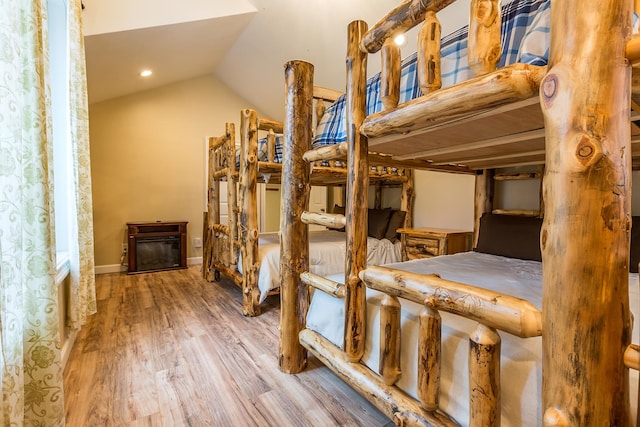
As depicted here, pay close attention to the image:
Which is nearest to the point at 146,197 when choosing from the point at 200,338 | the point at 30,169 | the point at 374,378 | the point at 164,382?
the point at 200,338

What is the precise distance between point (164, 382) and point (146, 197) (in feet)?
11.3

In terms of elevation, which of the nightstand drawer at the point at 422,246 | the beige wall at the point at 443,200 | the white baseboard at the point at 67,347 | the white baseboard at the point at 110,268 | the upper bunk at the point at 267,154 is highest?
the upper bunk at the point at 267,154

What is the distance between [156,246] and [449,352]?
4125 millimetres

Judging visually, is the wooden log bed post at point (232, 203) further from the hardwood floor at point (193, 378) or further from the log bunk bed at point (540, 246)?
the log bunk bed at point (540, 246)

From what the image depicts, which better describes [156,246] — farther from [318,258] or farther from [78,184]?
[318,258]

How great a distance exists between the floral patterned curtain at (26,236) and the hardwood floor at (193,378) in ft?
1.48

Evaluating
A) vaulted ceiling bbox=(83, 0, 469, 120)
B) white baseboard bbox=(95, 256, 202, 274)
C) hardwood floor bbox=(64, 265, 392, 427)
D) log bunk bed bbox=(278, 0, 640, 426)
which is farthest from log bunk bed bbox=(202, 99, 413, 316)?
white baseboard bbox=(95, 256, 202, 274)

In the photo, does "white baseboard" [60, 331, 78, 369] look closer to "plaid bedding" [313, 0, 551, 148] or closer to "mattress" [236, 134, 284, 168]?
"mattress" [236, 134, 284, 168]

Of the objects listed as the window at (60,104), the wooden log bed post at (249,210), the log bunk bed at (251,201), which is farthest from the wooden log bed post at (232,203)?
the window at (60,104)

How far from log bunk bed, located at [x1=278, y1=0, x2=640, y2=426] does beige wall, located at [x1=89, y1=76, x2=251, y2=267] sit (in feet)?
12.9

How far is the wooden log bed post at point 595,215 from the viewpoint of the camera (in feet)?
1.88

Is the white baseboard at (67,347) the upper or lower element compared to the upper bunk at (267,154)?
lower

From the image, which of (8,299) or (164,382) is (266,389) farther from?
(8,299)

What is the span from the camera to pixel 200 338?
2.12 m
